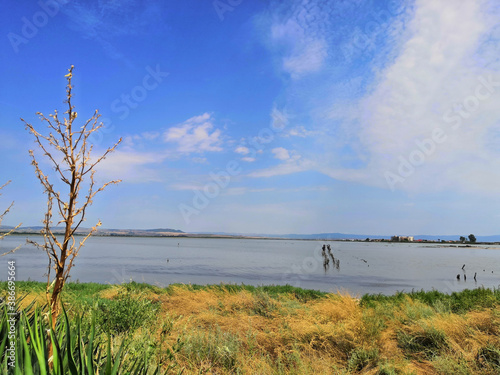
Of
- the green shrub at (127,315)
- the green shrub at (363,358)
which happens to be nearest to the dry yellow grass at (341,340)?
the green shrub at (363,358)

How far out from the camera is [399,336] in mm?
7281

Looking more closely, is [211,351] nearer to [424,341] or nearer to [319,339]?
[319,339]

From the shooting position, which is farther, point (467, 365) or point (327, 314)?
point (327, 314)

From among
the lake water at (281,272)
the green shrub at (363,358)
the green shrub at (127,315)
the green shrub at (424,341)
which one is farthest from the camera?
the lake water at (281,272)

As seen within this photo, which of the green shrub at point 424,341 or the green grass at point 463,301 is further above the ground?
the green grass at point 463,301

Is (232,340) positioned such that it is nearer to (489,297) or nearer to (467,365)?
(467,365)

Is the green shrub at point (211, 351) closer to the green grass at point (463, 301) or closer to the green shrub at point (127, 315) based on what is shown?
the green shrub at point (127, 315)

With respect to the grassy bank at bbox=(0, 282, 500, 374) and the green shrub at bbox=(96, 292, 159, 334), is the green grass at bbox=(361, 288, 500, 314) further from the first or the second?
the green shrub at bbox=(96, 292, 159, 334)

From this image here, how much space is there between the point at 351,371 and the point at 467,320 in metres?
3.21

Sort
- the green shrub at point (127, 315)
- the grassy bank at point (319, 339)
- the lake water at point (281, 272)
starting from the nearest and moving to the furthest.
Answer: the grassy bank at point (319, 339) → the green shrub at point (127, 315) → the lake water at point (281, 272)

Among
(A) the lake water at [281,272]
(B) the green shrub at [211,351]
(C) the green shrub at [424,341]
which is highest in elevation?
(B) the green shrub at [211,351]

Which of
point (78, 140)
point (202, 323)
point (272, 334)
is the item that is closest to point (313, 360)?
point (272, 334)

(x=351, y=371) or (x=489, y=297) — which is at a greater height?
(x=489, y=297)

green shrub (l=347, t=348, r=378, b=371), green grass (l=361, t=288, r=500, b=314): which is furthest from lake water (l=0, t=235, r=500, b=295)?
green shrub (l=347, t=348, r=378, b=371)
